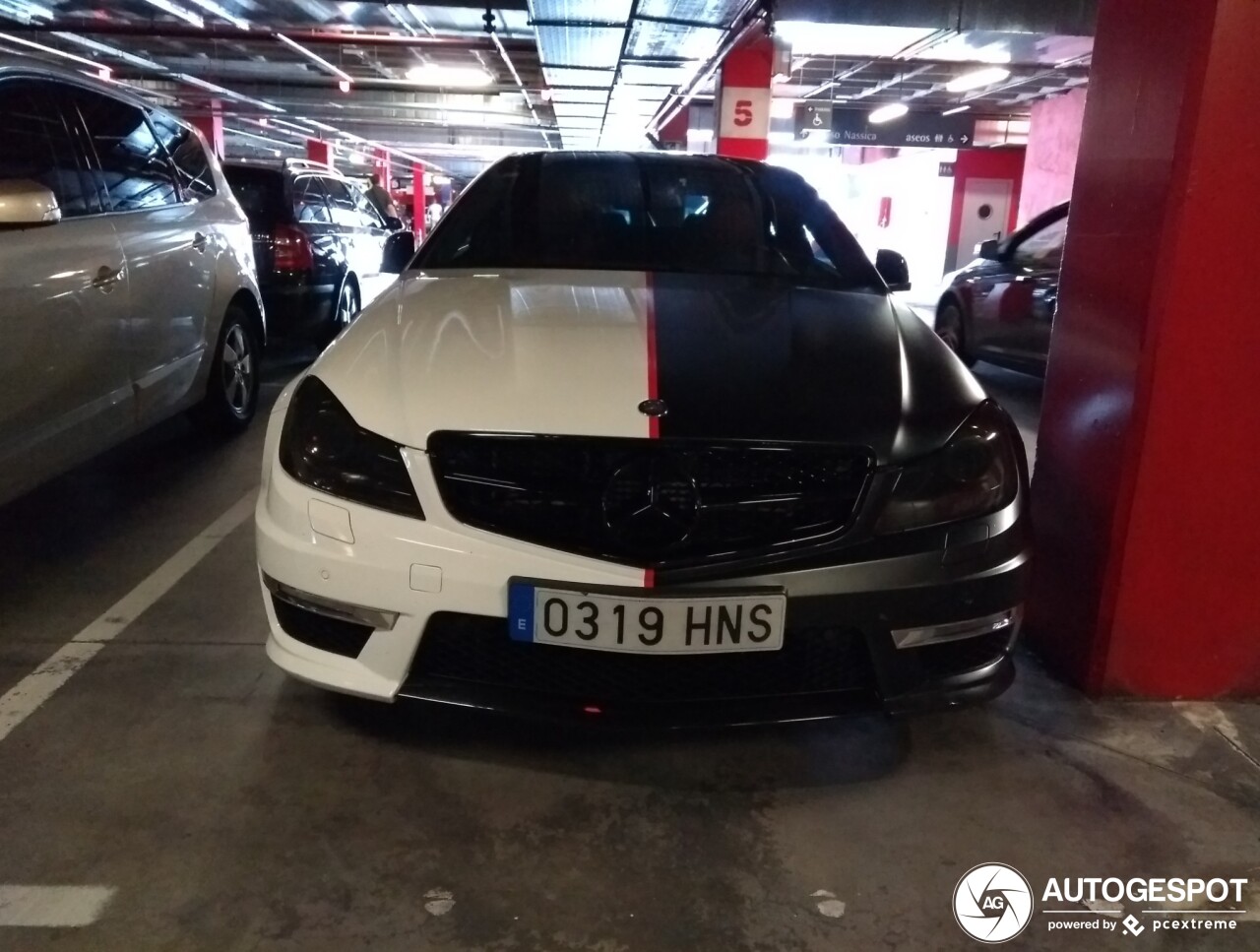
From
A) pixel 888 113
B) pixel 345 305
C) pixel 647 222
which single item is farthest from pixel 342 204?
pixel 888 113

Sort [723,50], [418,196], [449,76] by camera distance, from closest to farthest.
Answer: [723,50]
[449,76]
[418,196]

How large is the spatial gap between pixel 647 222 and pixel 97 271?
1737 mm

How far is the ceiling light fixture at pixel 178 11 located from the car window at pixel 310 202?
4.23 m

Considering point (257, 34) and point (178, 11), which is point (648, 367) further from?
point (178, 11)

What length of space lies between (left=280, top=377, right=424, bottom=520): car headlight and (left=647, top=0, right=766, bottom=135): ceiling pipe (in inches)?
246

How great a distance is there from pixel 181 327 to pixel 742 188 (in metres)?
2.26

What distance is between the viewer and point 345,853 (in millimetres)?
1863

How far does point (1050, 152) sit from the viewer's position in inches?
608

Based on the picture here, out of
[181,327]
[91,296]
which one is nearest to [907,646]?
[91,296]

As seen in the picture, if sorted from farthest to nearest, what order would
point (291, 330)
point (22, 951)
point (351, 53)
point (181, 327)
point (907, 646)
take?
point (351, 53) → point (291, 330) → point (181, 327) → point (907, 646) → point (22, 951)

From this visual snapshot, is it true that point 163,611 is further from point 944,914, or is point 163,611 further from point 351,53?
point 351,53

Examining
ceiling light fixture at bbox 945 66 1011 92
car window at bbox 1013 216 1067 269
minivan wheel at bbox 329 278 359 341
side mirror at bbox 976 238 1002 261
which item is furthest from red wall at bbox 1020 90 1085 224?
minivan wheel at bbox 329 278 359 341

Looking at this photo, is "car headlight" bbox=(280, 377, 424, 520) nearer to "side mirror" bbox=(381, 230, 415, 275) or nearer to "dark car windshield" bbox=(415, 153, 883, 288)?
"dark car windshield" bbox=(415, 153, 883, 288)

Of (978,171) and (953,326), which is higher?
(978,171)
